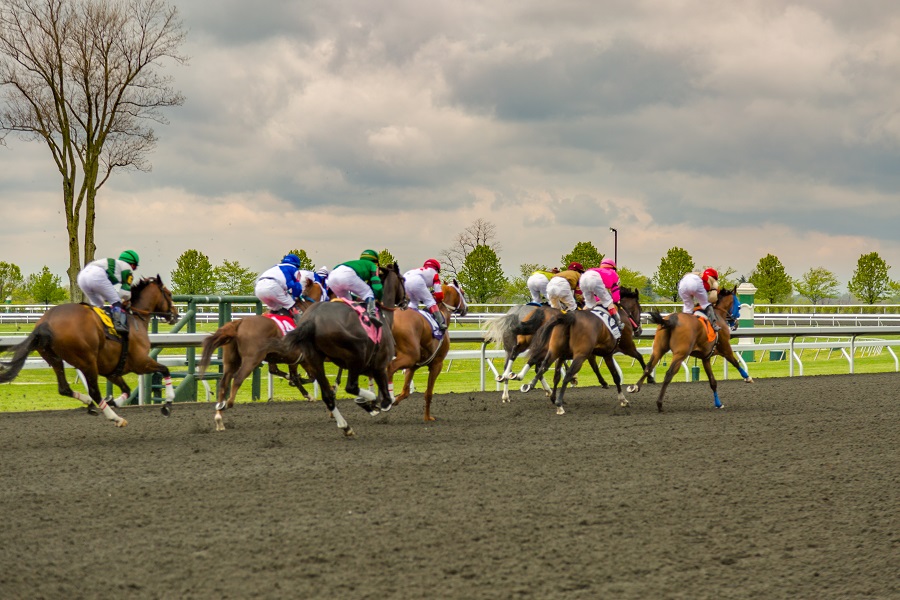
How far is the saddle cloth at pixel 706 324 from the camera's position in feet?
42.1

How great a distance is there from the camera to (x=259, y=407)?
12758 mm

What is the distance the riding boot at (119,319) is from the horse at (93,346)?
0.25 ft

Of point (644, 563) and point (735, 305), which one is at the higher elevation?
point (735, 305)

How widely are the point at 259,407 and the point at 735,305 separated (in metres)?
6.86

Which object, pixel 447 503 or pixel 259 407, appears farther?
pixel 259 407

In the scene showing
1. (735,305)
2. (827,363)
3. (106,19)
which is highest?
(106,19)

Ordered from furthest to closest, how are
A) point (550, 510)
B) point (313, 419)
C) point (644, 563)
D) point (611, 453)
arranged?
point (313, 419) → point (611, 453) → point (550, 510) → point (644, 563)

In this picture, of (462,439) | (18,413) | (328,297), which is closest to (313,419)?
(328,297)

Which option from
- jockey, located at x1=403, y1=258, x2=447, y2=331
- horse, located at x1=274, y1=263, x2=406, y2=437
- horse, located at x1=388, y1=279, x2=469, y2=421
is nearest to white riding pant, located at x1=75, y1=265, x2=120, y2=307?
horse, located at x1=274, y1=263, x2=406, y2=437

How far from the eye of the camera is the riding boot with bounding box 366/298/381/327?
961 centimetres

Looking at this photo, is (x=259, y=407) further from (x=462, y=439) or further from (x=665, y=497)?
(x=665, y=497)

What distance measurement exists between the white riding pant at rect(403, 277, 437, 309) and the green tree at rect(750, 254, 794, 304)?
152 feet

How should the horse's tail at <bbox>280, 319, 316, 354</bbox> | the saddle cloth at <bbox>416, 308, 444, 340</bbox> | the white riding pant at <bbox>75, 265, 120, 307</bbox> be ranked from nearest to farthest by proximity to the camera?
the horse's tail at <bbox>280, 319, 316, 354</bbox>
the white riding pant at <bbox>75, 265, 120, 307</bbox>
the saddle cloth at <bbox>416, 308, 444, 340</bbox>

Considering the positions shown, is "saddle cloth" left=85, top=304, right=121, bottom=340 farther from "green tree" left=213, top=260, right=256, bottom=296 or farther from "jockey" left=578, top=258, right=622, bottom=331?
"green tree" left=213, top=260, right=256, bottom=296
